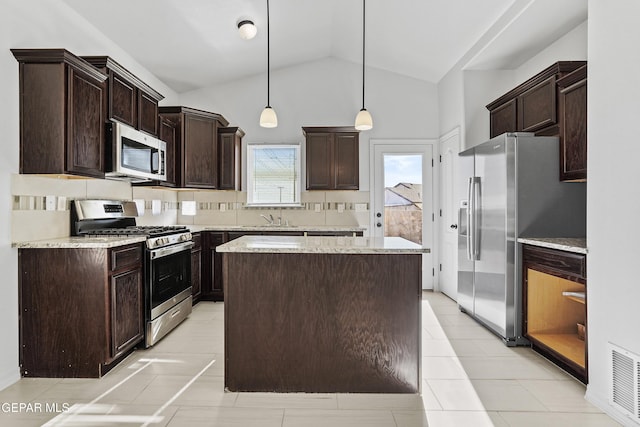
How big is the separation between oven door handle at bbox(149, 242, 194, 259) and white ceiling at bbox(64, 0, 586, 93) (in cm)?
199

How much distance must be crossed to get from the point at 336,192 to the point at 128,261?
9.87 feet

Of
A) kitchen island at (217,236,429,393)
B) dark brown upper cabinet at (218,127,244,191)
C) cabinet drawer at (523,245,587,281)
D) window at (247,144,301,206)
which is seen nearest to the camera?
kitchen island at (217,236,429,393)

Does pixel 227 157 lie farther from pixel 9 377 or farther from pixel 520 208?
pixel 520 208

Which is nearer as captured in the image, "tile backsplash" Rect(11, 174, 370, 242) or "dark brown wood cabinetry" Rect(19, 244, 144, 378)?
"dark brown wood cabinetry" Rect(19, 244, 144, 378)

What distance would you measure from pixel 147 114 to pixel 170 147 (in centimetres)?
73

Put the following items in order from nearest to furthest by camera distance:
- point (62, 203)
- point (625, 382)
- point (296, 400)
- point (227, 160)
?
1. point (625, 382)
2. point (296, 400)
3. point (62, 203)
4. point (227, 160)

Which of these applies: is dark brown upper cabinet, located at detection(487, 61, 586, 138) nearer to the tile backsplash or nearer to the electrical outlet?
the tile backsplash

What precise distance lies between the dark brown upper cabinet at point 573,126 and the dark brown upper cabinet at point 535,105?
0.13 metres

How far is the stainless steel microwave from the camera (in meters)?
3.01

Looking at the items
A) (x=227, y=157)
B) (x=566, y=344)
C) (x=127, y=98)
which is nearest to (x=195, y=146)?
(x=227, y=157)

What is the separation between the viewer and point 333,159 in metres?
5.00

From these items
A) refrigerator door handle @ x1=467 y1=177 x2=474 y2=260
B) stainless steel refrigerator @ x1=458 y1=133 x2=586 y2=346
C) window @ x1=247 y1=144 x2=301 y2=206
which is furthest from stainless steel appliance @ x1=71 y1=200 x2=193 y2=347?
stainless steel refrigerator @ x1=458 y1=133 x2=586 y2=346

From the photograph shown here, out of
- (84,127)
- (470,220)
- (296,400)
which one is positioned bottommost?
(296,400)

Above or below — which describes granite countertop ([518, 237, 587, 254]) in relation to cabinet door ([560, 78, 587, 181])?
below
